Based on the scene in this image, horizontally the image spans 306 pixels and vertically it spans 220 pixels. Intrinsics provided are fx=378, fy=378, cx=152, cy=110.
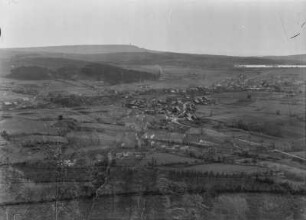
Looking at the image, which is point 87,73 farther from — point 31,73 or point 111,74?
point 31,73

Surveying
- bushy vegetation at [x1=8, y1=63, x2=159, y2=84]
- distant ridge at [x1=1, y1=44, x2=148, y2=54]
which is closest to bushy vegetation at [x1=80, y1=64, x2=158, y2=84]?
bushy vegetation at [x1=8, y1=63, x2=159, y2=84]

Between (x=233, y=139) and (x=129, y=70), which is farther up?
(x=129, y=70)

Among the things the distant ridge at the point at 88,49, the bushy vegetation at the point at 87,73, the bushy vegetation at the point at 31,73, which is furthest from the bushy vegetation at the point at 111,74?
the bushy vegetation at the point at 31,73

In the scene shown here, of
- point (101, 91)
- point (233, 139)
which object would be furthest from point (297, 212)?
point (101, 91)

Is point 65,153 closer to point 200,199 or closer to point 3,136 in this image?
point 3,136

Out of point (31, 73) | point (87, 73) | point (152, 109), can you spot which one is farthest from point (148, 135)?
point (31, 73)
